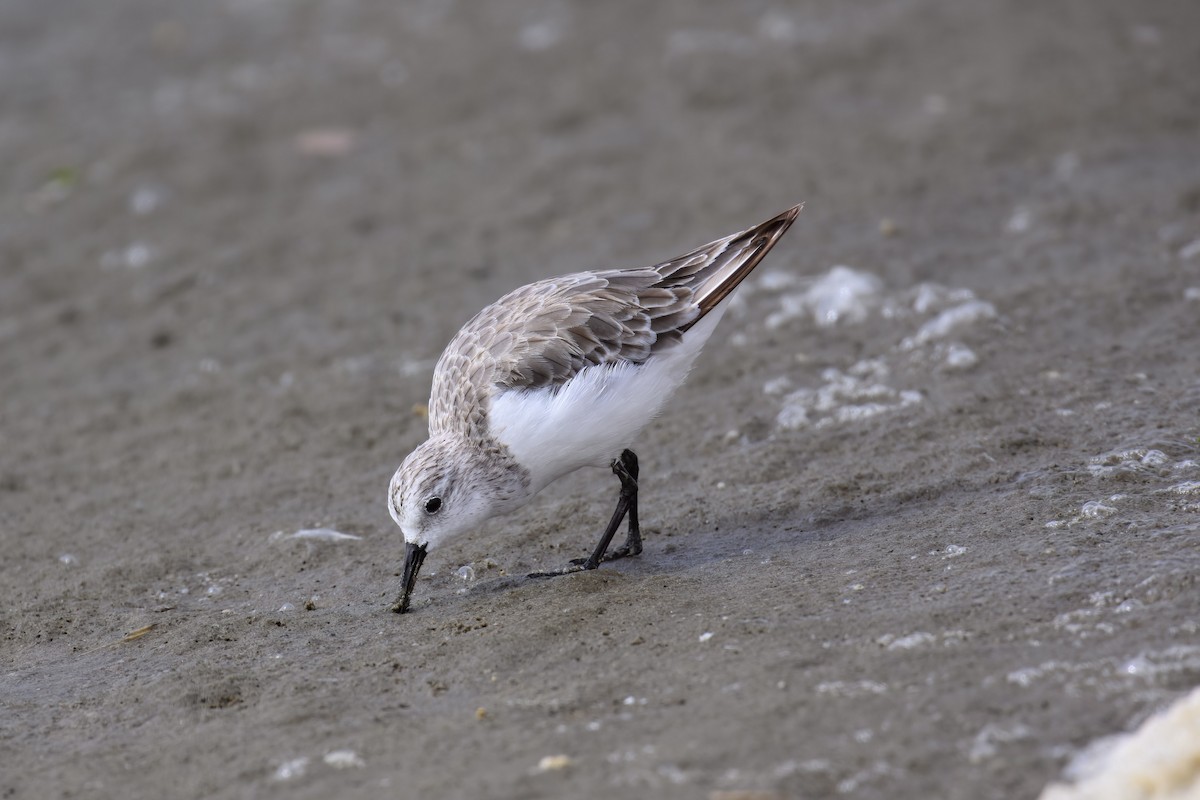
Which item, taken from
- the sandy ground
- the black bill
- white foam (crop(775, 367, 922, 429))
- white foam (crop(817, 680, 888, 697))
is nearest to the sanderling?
the black bill

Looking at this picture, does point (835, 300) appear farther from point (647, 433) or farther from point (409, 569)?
point (409, 569)

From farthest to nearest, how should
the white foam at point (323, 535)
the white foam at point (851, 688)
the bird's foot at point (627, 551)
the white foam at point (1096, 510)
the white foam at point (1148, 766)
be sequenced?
the white foam at point (323, 535) < the bird's foot at point (627, 551) < the white foam at point (1096, 510) < the white foam at point (851, 688) < the white foam at point (1148, 766)

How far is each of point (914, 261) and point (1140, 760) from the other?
15.5ft

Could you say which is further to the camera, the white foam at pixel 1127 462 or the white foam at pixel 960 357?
the white foam at pixel 960 357

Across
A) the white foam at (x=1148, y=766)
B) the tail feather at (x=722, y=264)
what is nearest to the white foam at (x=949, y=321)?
the tail feather at (x=722, y=264)

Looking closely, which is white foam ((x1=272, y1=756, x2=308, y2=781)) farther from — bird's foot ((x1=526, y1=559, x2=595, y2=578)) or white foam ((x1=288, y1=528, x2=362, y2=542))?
white foam ((x1=288, y1=528, x2=362, y2=542))

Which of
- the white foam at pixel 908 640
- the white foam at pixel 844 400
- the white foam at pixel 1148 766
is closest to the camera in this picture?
the white foam at pixel 1148 766

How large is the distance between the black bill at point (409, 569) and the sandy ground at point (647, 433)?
81mm

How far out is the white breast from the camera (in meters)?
5.14

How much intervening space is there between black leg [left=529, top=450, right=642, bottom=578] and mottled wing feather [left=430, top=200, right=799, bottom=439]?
47 centimetres

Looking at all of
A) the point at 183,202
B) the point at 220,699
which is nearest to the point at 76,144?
the point at 183,202

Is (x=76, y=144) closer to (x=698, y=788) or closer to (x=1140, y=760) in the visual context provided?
(x=698, y=788)

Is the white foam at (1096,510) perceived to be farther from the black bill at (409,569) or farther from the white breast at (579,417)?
the black bill at (409,569)

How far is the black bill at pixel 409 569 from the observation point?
514 centimetres
